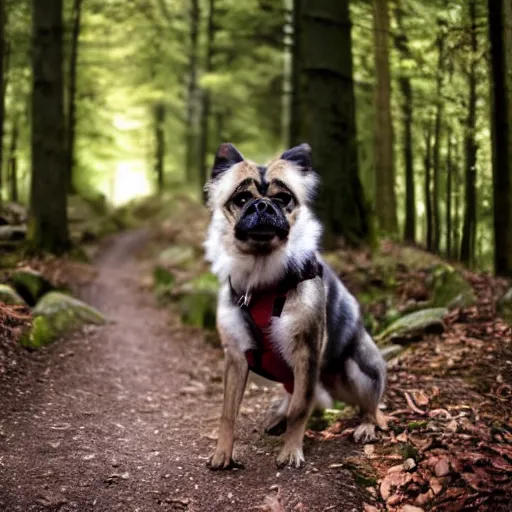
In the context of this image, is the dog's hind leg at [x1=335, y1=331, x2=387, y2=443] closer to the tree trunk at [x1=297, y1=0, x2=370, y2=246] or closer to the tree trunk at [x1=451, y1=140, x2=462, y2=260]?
the tree trunk at [x1=451, y1=140, x2=462, y2=260]

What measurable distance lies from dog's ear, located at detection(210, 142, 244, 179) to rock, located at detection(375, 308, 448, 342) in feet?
10.0

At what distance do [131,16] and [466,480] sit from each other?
18644mm

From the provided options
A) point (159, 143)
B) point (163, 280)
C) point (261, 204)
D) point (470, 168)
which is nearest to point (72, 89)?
point (159, 143)

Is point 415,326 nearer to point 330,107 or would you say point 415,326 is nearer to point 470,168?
point 470,168

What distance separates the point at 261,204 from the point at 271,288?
0.69 metres

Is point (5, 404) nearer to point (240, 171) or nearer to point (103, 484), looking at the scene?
point (103, 484)

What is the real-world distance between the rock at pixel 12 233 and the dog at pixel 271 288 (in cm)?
397

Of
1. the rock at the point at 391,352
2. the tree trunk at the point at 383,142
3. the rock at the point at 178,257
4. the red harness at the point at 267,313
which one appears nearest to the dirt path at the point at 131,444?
the red harness at the point at 267,313

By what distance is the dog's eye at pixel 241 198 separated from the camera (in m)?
3.60

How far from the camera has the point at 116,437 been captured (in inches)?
164

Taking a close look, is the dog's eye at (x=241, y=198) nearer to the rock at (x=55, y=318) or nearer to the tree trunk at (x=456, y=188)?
the rock at (x=55, y=318)

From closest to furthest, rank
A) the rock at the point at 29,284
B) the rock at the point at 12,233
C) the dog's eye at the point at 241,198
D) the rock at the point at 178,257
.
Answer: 1. the dog's eye at the point at 241,198
2. the rock at the point at 29,284
3. the rock at the point at 12,233
4. the rock at the point at 178,257

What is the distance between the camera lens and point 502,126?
504 cm

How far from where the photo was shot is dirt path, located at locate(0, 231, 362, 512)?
320 cm
